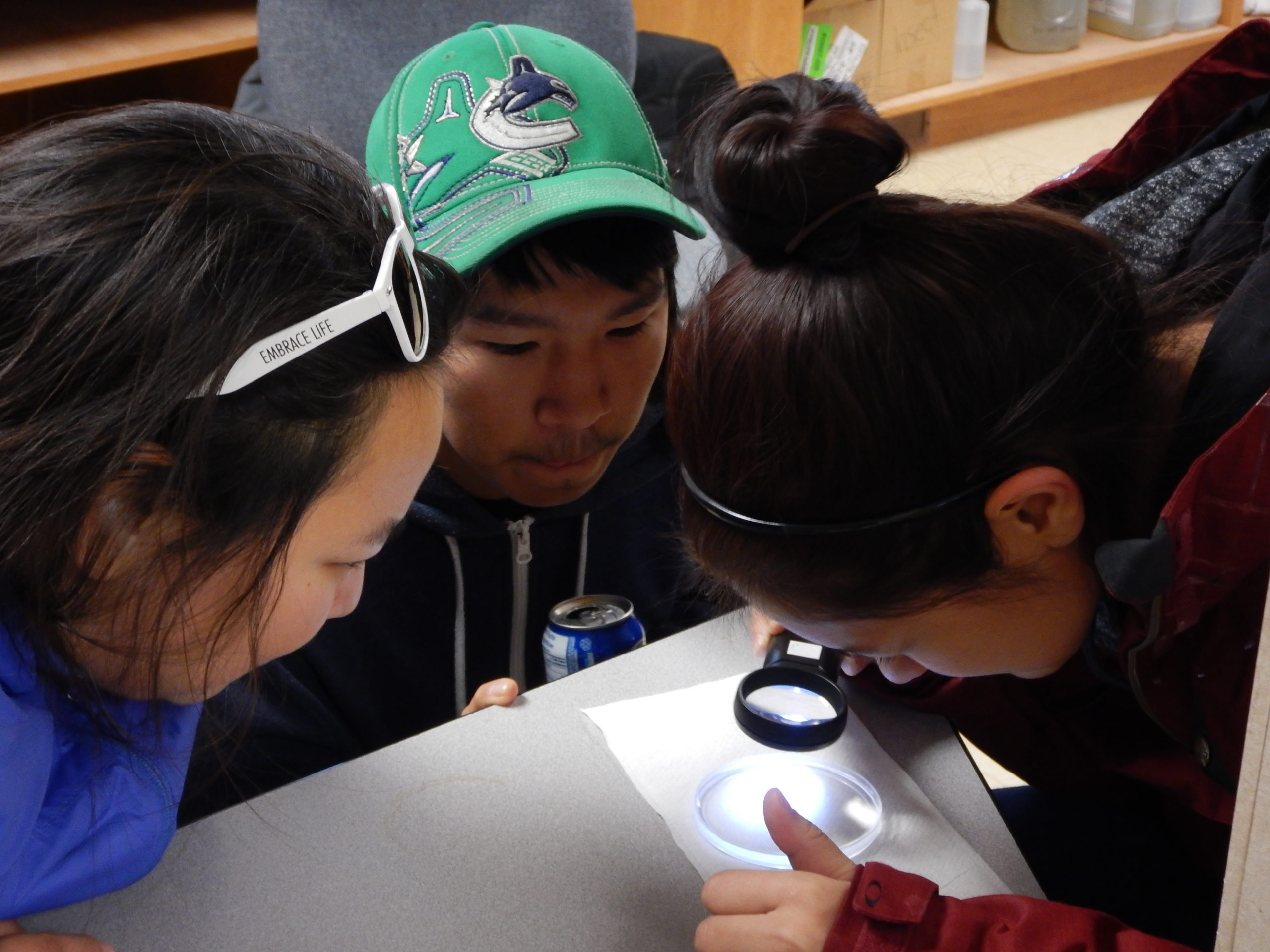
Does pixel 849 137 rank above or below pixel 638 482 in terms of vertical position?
above

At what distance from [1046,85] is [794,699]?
316cm

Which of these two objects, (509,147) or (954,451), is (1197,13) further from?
(954,451)

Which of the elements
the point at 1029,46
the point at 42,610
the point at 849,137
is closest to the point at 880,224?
the point at 849,137

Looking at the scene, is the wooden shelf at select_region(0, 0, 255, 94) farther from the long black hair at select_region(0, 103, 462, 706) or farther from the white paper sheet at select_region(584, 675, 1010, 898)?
the white paper sheet at select_region(584, 675, 1010, 898)

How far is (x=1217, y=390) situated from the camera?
68 cm

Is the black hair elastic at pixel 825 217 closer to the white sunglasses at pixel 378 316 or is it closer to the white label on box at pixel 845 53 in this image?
the white sunglasses at pixel 378 316

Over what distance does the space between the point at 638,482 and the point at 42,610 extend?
2.23ft

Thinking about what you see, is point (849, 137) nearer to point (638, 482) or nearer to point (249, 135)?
point (249, 135)

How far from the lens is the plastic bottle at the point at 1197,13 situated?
12.0 feet

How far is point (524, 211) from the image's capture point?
954 millimetres

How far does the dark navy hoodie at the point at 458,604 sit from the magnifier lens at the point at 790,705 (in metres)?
0.25

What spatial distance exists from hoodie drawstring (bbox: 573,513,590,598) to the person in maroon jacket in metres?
0.44

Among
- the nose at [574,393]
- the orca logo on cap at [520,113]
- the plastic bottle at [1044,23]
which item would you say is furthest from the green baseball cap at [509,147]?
the plastic bottle at [1044,23]

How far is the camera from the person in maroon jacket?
670mm
